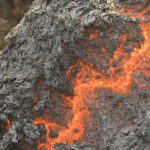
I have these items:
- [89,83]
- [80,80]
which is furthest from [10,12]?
[89,83]

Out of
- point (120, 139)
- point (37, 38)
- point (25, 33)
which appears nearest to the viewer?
point (120, 139)

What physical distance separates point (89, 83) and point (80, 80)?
136 mm

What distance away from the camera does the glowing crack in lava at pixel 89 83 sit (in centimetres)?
278

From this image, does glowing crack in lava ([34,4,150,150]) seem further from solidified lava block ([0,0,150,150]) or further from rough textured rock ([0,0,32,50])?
rough textured rock ([0,0,32,50])

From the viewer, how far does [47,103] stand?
114 inches

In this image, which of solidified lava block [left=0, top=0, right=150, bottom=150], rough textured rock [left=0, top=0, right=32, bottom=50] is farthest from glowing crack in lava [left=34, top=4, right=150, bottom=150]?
rough textured rock [left=0, top=0, right=32, bottom=50]

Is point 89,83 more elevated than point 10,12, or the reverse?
point 10,12

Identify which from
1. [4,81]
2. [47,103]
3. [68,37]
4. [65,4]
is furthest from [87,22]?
[4,81]

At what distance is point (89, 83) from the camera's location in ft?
9.68

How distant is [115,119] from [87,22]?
138cm

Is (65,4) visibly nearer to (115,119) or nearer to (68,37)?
(68,37)

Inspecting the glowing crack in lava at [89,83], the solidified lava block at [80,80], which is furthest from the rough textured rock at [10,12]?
the glowing crack in lava at [89,83]

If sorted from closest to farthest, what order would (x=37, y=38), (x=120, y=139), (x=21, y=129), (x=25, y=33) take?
(x=120, y=139) → (x=21, y=129) → (x=37, y=38) → (x=25, y=33)

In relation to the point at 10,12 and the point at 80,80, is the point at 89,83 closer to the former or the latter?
the point at 80,80
